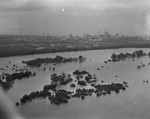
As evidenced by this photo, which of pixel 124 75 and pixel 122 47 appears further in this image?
pixel 122 47

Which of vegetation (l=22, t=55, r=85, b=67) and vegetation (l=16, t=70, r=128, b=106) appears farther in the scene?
vegetation (l=22, t=55, r=85, b=67)

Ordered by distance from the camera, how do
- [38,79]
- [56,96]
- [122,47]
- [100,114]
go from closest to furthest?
[100,114] < [56,96] < [38,79] < [122,47]

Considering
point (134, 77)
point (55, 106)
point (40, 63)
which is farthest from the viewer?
point (40, 63)

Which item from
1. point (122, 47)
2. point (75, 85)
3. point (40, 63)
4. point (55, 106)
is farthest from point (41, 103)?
point (122, 47)

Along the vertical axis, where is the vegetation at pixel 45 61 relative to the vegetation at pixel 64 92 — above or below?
above

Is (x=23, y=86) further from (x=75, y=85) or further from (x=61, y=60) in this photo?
(x=61, y=60)

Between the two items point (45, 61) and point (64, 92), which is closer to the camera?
point (64, 92)

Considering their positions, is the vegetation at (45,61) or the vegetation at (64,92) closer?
the vegetation at (64,92)

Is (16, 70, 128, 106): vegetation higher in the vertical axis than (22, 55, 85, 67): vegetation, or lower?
lower

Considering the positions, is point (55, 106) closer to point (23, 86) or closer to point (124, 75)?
point (23, 86)

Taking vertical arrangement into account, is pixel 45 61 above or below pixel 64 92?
above
